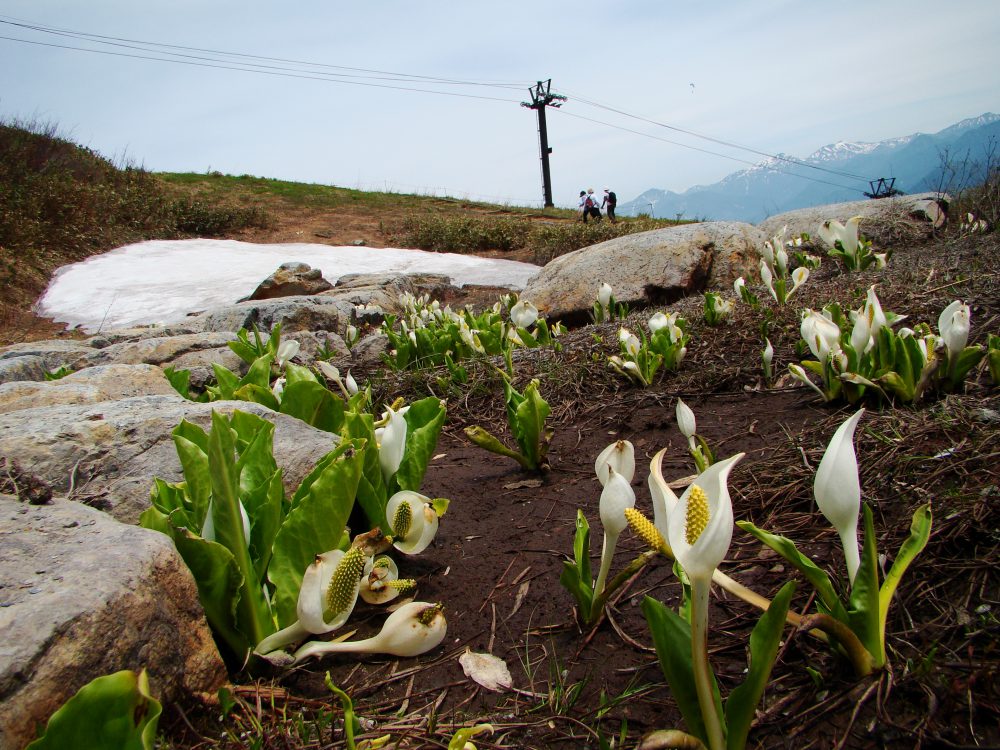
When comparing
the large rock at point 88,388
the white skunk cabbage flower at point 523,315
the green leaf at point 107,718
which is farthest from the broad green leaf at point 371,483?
the white skunk cabbage flower at point 523,315

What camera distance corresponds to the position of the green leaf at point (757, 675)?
1069 mm

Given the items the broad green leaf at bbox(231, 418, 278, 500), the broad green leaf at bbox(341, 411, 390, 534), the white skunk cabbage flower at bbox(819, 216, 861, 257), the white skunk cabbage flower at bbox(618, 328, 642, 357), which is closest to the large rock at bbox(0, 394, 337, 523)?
the broad green leaf at bbox(341, 411, 390, 534)

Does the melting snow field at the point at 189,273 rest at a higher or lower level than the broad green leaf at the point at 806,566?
higher

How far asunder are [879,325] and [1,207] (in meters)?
15.7

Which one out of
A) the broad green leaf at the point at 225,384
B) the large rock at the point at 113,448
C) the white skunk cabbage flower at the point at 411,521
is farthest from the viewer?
the broad green leaf at the point at 225,384

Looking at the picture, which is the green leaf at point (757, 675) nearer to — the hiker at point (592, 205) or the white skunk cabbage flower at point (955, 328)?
the white skunk cabbage flower at point (955, 328)

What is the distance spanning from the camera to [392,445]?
2.17 meters

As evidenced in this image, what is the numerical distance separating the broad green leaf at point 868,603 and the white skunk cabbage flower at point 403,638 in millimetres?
905

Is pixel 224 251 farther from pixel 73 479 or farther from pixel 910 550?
pixel 910 550

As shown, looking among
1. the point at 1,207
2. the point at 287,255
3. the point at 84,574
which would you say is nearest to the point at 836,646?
the point at 84,574

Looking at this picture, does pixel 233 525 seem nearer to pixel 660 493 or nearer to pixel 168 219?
pixel 660 493

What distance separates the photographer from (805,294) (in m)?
4.76

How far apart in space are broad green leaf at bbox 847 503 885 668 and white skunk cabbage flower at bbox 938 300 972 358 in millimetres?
1545

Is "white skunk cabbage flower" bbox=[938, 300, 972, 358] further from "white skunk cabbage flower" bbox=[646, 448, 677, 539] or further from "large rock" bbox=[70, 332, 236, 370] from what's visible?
"large rock" bbox=[70, 332, 236, 370]
